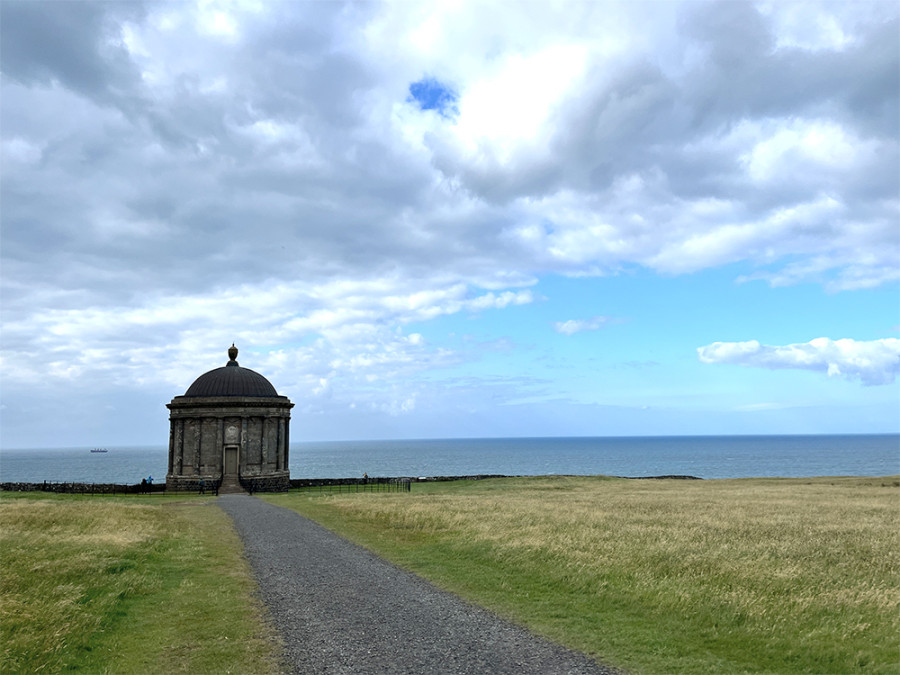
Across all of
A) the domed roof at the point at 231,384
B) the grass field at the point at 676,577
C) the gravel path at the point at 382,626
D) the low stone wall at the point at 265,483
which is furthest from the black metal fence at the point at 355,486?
the gravel path at the point at 382,626

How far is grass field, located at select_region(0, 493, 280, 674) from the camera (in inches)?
404

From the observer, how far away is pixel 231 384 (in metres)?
56.7

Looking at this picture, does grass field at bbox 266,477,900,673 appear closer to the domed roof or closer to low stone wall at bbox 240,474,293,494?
low stone wall at bbox 240,474,293,494

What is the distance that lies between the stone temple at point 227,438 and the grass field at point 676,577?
26480 millimetres

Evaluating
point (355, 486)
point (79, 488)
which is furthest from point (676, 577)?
point (79, 488)

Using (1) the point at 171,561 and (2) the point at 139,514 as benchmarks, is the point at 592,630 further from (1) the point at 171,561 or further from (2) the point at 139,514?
(2) the point at 139,514

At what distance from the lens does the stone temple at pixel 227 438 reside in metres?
54.7

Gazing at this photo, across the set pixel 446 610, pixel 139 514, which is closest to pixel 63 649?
pixel 446 610

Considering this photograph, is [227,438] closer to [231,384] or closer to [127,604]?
[231,384]

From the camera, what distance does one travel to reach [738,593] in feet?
44.5

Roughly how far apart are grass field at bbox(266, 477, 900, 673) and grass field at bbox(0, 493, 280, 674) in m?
4.93

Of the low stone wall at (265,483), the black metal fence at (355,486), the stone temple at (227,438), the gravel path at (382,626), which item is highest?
the stone temple at (227,438)

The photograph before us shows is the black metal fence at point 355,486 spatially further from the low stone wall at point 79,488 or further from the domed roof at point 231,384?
the low stone wall at point 79,488

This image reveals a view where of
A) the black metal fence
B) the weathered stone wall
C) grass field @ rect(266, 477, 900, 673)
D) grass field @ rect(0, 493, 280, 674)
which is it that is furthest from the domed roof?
grass field @ rect(0, 493, 280, 674)
